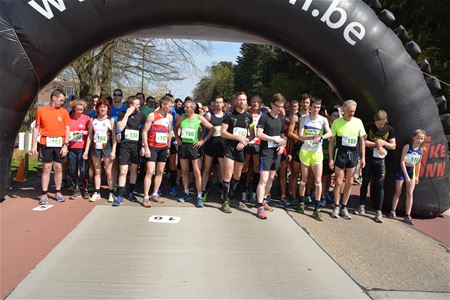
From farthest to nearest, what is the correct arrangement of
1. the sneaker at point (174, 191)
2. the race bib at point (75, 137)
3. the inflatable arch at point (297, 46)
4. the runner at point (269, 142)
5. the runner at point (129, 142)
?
the sneaker at point (174, 191)
the race bib at point (75, 137)
the runner at point (129, 142)
the runner at point (269, 142)
the inflatable arch at point (297, 46)

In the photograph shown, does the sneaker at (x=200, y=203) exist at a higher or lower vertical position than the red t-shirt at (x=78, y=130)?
lower

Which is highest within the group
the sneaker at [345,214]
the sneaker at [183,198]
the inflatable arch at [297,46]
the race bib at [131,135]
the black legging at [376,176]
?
the inflatable arch at [297,46]

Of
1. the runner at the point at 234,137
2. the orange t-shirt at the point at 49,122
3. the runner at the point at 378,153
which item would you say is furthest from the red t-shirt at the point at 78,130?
the runner at the point at 378,153

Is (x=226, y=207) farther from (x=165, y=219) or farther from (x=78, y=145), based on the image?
(x=78, y=145)

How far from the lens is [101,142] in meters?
6.01

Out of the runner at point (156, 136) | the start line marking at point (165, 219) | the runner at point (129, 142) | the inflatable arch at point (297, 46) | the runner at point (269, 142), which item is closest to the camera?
the start line marking at point (165, 219)

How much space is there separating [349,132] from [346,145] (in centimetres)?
20

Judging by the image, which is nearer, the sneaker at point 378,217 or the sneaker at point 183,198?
the sneaker at point 378,217

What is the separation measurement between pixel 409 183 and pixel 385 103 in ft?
4.26

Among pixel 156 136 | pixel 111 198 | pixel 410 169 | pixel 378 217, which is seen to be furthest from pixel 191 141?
pixel 410 169

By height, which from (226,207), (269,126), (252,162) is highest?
(269,126)

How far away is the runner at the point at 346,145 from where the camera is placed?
5.65 metres

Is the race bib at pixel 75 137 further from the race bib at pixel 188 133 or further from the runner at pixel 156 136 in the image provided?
the race bib at pixel 188 133

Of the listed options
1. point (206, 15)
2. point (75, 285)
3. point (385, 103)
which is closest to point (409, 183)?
point (385, 103)
